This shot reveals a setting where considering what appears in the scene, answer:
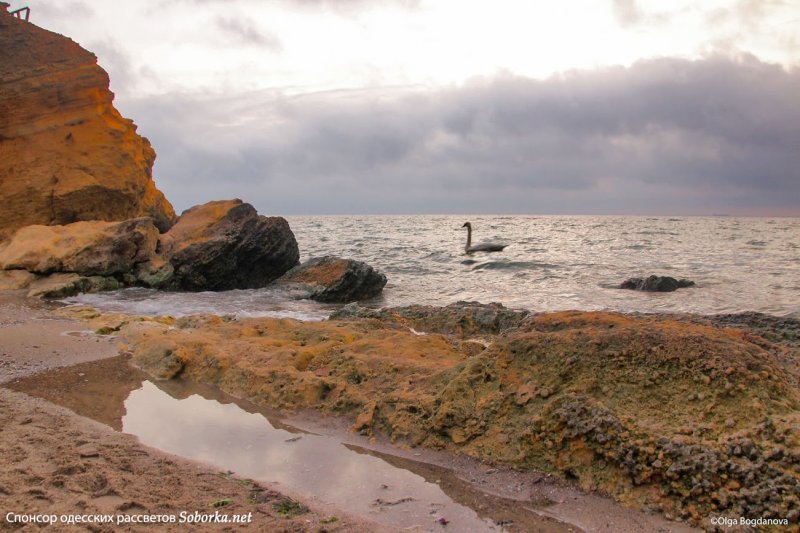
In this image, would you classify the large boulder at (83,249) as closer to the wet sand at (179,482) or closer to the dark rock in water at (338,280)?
the dark rock in water at (338,280)

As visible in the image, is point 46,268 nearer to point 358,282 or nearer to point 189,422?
point 358,282

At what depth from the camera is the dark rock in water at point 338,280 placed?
44.5ft

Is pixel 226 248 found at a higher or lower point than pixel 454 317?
higher

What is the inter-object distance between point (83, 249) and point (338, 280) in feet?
20.8

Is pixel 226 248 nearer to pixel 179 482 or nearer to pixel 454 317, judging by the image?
pixel 454 317

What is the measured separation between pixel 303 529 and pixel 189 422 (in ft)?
6.78

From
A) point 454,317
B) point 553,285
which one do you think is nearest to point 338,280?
point 454,317

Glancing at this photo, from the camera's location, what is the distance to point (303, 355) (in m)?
5.33

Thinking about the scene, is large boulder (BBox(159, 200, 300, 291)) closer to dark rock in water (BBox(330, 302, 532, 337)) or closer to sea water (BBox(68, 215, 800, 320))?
sea water (BBox(68, 215, 800, 320))

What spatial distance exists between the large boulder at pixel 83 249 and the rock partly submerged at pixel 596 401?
30.8 feet

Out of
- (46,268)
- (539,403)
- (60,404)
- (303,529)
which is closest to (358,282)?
(46,268)

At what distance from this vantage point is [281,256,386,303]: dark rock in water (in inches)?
535

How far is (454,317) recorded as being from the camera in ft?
28.1

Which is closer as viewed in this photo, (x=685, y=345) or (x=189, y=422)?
(x=685, y=345)
